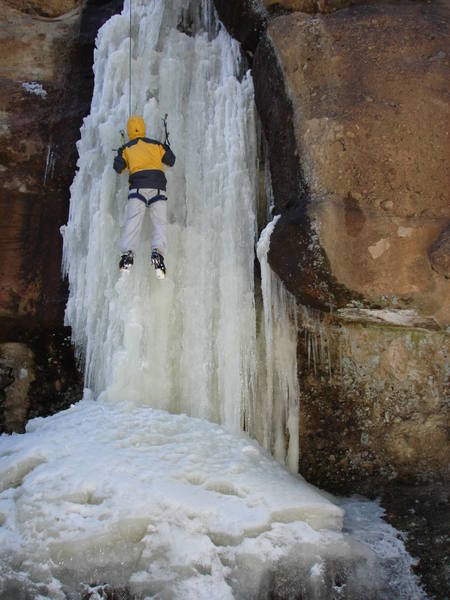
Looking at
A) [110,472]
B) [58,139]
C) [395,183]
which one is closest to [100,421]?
[110,472]

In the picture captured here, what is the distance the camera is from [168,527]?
3.42m

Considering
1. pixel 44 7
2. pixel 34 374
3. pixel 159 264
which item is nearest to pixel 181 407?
pixel 159 264

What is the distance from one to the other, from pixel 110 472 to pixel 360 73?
12.3ft

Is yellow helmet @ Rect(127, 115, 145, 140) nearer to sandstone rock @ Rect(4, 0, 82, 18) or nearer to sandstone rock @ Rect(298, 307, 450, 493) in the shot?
sandstone rock @ Rect(298, 307, 450, 493)

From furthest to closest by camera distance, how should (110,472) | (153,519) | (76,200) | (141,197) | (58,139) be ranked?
1. (58,139)
2. (76,200)
3. (141,197)
4. (110,472)
5. (153,519)

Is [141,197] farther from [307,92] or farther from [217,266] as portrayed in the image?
[307,92]

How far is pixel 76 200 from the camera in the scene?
232 inches

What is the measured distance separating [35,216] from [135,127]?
4.98 ft

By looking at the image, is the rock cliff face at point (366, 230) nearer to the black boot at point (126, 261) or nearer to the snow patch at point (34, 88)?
the black boot at point (126, 261)

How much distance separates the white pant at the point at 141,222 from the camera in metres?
5.23

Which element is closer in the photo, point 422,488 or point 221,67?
point 422,488

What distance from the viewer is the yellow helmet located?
5512 mm

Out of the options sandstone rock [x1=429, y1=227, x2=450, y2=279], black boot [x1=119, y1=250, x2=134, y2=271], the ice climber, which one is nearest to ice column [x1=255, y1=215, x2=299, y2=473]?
the ice climber

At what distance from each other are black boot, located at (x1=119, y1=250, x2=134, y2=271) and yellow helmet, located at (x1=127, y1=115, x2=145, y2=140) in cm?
119
